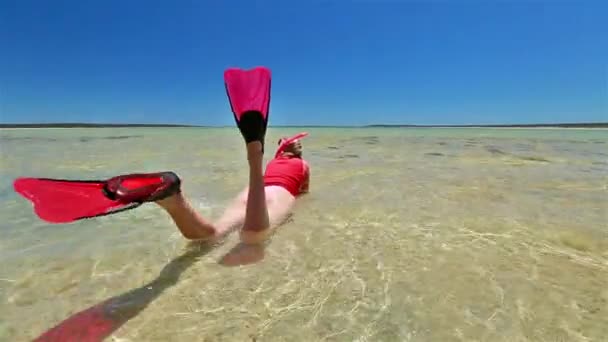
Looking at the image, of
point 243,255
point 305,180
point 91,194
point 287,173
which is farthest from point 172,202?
point 305,180

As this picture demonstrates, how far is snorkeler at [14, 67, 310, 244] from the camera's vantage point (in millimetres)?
1984

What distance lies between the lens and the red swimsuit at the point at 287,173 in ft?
11.1

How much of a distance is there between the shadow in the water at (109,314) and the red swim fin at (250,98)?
1008mm

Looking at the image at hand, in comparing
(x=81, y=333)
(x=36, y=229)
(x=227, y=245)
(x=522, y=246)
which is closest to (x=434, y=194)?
(x=522, y=246)

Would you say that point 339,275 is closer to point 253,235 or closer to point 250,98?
point 253,235

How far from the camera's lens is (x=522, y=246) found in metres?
2.56

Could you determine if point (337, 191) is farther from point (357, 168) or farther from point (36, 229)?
point (36, 229)

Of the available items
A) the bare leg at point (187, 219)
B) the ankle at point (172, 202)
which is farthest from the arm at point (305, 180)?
the ankle at point (172, 202)

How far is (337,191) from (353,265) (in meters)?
2.25

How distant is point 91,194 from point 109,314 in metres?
0.72

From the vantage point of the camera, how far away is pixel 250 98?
2.57 meters

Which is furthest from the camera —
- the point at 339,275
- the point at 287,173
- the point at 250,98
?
the point at 287,173

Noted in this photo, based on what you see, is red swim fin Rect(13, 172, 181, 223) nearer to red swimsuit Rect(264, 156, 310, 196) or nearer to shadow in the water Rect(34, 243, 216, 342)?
shadow in the water Rect(34, 243, 216, 342)

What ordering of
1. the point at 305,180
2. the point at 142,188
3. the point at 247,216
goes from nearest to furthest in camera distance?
the point at 142,188, the point at 247,216, the point at 305,180
